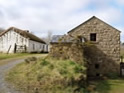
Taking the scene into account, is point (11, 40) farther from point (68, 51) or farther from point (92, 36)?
point (68, 51)

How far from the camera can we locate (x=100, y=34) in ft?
72.3

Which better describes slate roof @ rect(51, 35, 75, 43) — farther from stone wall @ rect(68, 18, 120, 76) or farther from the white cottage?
the white cottage

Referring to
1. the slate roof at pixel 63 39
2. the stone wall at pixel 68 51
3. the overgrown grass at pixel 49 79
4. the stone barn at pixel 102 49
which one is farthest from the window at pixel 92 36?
the overgrown grass at pixel 49 79

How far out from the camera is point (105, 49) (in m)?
21.8

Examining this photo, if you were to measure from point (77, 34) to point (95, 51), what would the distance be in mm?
2989

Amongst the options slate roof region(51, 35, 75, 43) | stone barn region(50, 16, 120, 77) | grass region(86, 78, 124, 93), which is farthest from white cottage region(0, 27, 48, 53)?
grass region(86, 78, 124, 93)

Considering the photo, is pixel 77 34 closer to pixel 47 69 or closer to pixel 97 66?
pixel 97 66

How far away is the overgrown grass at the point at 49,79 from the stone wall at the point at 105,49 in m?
8.55

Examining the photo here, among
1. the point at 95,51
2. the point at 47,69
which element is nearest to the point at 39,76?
the point at 47,69

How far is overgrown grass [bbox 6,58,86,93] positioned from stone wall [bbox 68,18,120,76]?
855 cm

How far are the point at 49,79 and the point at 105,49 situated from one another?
12.1 metres

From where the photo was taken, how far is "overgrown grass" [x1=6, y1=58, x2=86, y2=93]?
1082 centimetres

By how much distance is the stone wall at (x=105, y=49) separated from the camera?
2172 centimetres

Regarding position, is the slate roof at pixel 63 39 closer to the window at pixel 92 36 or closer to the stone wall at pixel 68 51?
the stone wall at pixel 68 51
